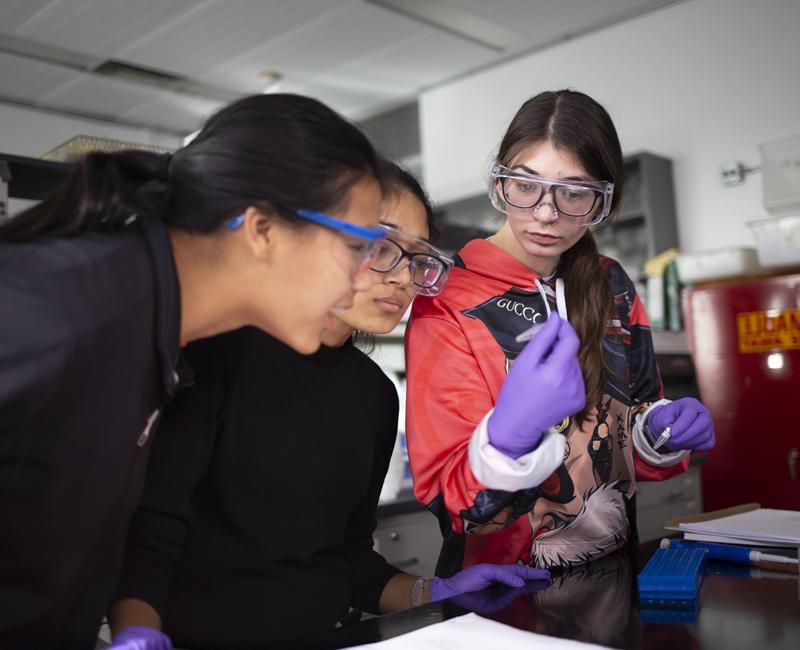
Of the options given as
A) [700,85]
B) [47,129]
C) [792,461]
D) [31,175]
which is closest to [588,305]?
[31,175]

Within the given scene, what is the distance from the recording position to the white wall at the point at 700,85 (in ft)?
14.5

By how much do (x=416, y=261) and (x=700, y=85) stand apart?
397cm

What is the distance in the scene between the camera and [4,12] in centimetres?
473

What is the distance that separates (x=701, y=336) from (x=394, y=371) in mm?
1614

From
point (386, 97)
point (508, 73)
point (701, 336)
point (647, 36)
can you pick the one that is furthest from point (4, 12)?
point (701, 336)

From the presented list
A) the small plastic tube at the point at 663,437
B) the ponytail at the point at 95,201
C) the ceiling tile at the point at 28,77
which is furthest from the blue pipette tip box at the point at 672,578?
the ceiling tile at the point at 28,77

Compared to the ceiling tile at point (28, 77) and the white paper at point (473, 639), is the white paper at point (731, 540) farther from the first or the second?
the ceiling tile at point (28, 77)

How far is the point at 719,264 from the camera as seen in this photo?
145 inches

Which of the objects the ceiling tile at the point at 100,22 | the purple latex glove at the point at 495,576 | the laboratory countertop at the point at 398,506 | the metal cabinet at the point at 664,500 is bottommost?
the metal cabinet at the point at 664,500

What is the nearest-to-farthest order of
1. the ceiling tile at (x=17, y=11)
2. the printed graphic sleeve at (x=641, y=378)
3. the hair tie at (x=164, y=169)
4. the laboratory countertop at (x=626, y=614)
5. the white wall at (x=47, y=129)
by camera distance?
the laboratory countertop at (x=626, y=614) < the hair tie at (x=164, y=169) < the printed graphic sleeve at (x=641, y=378) < the ceiling tile at (x=17, y=11) < the white wall at (x=47, y=129)

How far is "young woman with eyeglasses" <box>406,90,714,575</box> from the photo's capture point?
1.31 meters

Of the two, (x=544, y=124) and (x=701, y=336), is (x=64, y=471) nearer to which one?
(x=544, y=124)

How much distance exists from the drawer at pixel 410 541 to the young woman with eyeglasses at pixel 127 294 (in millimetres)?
1069

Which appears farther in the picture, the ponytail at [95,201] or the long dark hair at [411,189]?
the long dark hair at [411,189]
